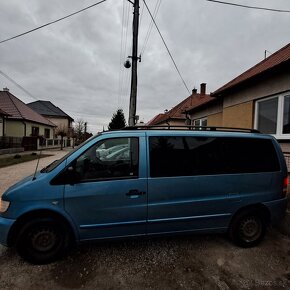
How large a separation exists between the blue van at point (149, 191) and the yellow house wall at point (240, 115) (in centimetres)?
530

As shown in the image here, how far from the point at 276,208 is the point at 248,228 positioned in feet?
1.91

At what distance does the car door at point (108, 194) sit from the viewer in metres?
2.87

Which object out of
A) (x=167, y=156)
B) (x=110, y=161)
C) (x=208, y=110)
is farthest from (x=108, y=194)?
(x=208, y=110)

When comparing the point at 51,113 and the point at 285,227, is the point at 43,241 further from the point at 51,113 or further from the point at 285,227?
the point at 51,113

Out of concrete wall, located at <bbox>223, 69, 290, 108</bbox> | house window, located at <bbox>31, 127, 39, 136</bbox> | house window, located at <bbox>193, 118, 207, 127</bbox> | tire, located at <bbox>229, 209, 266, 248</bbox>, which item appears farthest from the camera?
house window, located at <bbox>31, 127, 39, 136</bbox>

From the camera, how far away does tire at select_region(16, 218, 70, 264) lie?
2.83 m

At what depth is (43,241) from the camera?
9.48 feet

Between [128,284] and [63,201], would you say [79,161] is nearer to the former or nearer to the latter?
[63,201]

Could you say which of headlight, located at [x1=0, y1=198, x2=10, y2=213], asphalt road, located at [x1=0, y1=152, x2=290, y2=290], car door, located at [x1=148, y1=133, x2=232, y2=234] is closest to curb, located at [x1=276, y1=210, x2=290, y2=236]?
asphalt road, located at [x1=0, y1=152, x2=290, y2=290]

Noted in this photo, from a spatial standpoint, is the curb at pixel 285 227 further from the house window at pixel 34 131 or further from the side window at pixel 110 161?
the house window at pixel 34 131

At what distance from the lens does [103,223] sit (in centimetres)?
294

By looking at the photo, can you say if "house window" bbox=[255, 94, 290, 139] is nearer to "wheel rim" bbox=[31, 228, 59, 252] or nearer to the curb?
the curb

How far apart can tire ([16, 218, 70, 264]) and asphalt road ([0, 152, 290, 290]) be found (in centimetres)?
12

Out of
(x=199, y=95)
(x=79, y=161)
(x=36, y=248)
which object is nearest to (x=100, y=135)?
(x=79, y=161)
